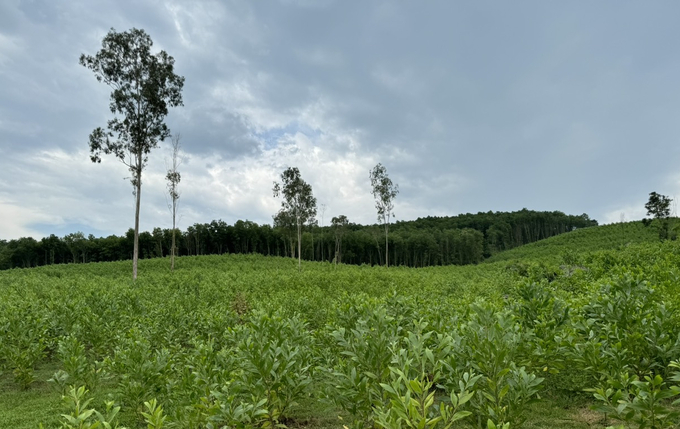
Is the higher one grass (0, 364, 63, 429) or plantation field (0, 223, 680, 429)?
plantation field (0, 223, 680, 429)

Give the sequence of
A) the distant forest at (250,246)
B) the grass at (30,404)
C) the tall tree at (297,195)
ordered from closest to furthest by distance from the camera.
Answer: the grass at (30,404), the tall tree at (297,195), the distant forest at (250,246)

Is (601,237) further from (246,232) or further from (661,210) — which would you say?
(246,232)

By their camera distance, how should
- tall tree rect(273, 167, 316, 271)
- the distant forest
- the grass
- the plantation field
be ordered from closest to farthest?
the plantation field
the grass
tall tree rect(273, 167, 316, 271)
the distant forest

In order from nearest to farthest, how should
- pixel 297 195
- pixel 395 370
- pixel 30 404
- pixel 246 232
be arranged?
pixel 395 370 < pixel 30 404 < pixel 297 195 < pixel 246 232

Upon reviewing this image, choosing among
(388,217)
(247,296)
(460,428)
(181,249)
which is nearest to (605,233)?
(388,217)

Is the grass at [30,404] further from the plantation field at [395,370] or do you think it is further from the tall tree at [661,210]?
the tall tree at [661,210]

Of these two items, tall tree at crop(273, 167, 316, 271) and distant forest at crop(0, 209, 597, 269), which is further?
distant forest at crop(0, 209, 597, 269)

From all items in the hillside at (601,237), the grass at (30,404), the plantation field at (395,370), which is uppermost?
the hillside at (601,237)

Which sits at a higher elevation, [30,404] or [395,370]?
[395,370]

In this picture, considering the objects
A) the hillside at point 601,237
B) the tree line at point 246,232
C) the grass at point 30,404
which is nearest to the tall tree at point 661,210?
the hillside at point 601,237

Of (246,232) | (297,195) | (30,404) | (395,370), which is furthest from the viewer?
(246,232)

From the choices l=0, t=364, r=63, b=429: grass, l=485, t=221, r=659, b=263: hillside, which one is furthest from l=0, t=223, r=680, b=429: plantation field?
l=485, t=221, r=659, b=263: hillside

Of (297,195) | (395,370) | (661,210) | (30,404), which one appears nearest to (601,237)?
(661,210)

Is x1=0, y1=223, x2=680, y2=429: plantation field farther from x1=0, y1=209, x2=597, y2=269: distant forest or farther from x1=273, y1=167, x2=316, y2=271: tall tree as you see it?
x1=0, y1=209, x2=597, y2=269: distant forest
